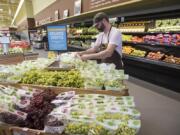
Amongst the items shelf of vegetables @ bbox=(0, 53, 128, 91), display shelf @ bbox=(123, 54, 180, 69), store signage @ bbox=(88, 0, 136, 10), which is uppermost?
store signage @ bbox=(88, 0, 136, 10)

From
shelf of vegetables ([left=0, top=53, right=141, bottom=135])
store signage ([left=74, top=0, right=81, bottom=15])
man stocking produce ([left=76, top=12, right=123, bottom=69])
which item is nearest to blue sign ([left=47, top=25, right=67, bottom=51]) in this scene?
man stocking produce ([left=76, top=12, right=123, bottom=69])

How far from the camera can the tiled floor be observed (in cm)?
306

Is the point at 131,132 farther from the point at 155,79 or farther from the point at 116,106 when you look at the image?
the point at 155,79

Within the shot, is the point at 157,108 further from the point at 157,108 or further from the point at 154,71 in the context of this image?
the point at 154,71

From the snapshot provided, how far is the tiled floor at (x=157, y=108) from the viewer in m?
3.06

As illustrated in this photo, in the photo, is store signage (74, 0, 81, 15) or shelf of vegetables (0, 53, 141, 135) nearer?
shelf of vegetables (0, 53, 141, 135)

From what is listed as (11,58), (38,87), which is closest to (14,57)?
(11,58)

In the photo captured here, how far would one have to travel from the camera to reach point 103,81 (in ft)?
6.06

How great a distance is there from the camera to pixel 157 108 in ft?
Answer: 12.4

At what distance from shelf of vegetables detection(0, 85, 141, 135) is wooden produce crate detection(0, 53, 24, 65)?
3001 millimetres

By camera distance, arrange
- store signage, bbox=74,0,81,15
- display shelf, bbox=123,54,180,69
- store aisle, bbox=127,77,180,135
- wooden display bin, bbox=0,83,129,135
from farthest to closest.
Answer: store signage, bbox=74,0,81,15 < display shelf, bbox=123,54,180,69 < store aisle, bbox=127,77,180,135 < wooden display bin, bbox=0,83,129,135

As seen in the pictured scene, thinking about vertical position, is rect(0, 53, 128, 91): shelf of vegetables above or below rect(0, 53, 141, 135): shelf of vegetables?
above

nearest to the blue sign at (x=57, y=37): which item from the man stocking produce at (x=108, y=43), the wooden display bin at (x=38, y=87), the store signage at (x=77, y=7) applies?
the man stocking produce at (x=108, y=43)

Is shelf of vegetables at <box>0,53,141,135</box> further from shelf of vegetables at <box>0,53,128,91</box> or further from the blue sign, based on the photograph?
the blue sign
